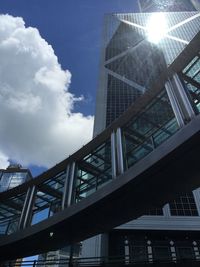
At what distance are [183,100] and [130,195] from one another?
503cm

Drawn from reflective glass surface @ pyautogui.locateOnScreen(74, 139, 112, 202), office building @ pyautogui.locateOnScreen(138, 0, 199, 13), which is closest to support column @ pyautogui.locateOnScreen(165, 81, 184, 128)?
reflective glass surface @ pyautogui.locateOnScreen(74, 139, 112, 202)

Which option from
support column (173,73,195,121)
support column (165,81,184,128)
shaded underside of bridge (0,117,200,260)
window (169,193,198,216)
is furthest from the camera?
window (169,193,198,216)

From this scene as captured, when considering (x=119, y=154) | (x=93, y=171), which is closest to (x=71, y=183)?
(x=93, y=171)

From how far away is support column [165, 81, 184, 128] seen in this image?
10.8 metres

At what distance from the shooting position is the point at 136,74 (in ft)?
280

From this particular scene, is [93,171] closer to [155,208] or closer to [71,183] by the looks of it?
[71,183]

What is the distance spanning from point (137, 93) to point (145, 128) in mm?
57207

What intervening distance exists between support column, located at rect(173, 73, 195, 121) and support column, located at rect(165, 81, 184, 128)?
19 cm

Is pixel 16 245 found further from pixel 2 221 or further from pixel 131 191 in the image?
pixel 131 191

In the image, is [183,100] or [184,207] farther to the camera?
[184,207]

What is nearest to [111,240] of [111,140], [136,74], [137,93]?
[111,140]

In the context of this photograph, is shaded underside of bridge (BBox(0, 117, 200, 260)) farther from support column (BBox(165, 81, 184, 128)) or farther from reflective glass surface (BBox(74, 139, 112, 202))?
reflective glass surface (BBox(74, 139, 112, 202))

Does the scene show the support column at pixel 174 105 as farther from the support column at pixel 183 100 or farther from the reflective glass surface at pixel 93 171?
the reflective glass surface at pixel 93 171

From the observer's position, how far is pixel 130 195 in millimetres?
10992
